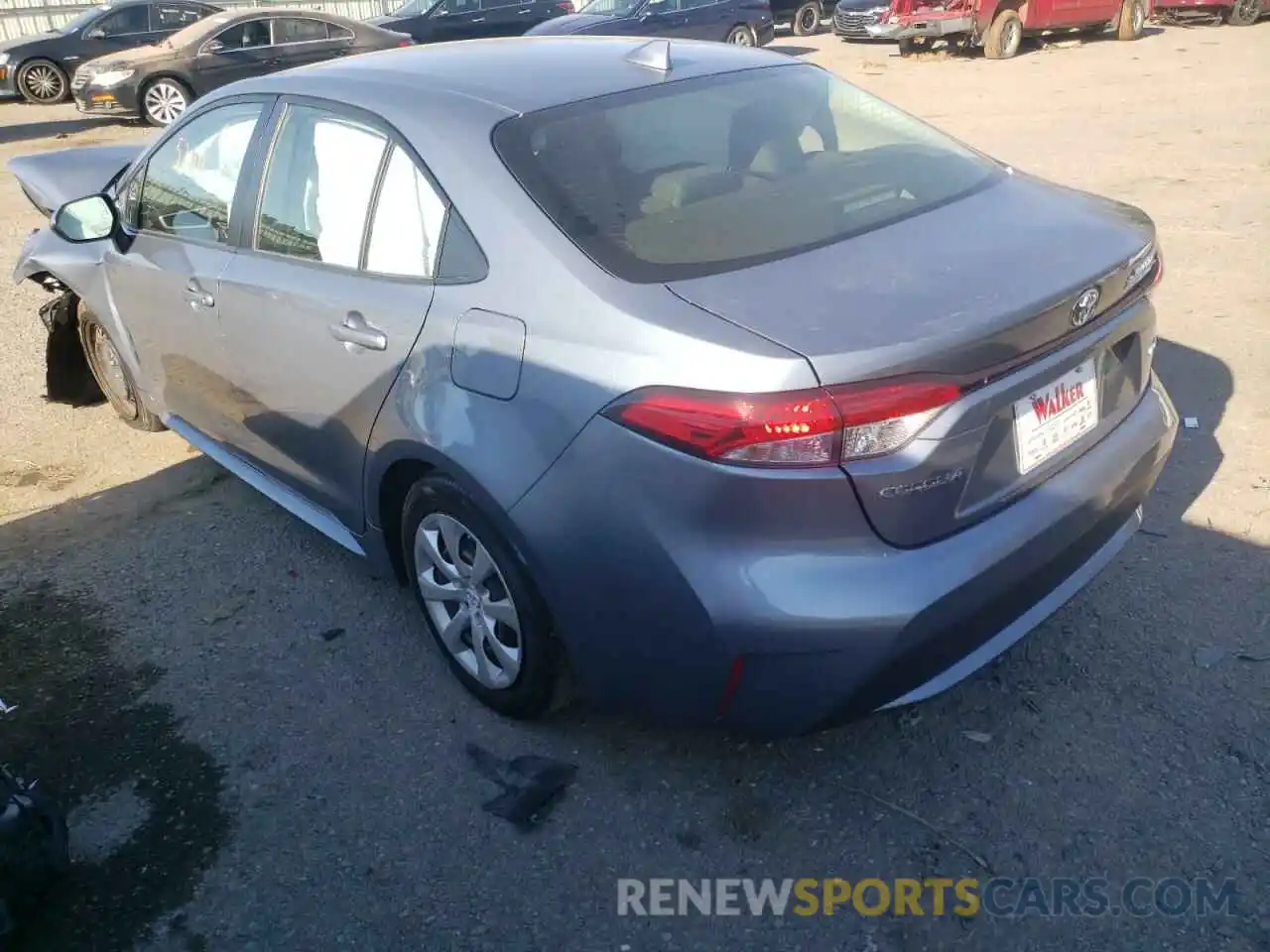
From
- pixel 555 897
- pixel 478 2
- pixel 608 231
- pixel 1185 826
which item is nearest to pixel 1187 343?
pixel 1185 826

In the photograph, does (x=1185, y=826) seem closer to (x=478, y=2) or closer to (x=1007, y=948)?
(x=1007, y=948)

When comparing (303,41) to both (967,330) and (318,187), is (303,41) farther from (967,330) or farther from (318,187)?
(967,330)

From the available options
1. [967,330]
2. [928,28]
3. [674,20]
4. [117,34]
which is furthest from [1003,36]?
[967,330]

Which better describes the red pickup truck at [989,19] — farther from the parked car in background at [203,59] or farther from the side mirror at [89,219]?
the side mirror at [89,219]

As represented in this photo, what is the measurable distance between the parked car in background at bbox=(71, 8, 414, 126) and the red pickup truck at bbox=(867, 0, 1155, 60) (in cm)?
799

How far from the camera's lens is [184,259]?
388 centimetres

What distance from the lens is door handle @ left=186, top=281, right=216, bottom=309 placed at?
3.73 m

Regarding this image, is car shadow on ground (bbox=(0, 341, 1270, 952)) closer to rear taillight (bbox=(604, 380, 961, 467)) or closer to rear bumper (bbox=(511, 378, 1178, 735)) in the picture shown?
rear bumper (bbox=(511, 378, 1178, 735))

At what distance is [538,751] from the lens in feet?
9.80

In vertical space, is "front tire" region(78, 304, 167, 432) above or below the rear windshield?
below

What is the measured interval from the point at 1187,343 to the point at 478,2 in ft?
49.0

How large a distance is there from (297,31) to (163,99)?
2.03 metres

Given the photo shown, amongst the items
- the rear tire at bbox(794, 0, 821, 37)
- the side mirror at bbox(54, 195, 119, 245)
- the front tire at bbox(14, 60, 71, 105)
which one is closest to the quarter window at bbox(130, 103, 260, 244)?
the side mirror at bbox(54, 195, 119, 245)

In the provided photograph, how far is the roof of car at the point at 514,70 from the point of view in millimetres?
3061
